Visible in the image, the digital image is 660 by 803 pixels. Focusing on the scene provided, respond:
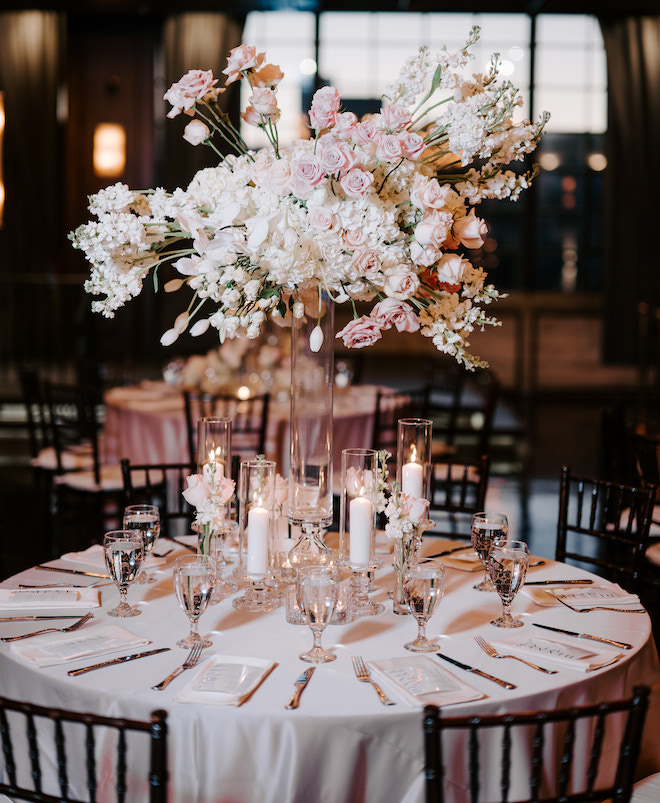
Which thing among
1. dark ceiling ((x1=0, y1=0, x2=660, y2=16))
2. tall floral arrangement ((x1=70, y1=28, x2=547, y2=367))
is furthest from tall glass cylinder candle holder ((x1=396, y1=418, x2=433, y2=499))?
dark ceiling ((x1=0, y1=0, x2=660, y2=16))

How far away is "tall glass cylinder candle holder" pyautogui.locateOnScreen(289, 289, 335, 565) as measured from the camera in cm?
220

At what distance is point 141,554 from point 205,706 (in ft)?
1.73

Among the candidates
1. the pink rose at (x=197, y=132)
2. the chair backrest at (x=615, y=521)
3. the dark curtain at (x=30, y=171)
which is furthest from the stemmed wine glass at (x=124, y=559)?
the dark curtain at (x=30, y=171)

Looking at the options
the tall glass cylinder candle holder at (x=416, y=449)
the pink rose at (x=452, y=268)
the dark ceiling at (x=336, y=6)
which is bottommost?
the tall glass cylinder candle holder at (x=416, y=449)

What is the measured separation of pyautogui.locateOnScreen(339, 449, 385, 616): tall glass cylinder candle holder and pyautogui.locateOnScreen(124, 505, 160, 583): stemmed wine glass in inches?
17.6

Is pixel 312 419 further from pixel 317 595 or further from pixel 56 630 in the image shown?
pixel 56 630

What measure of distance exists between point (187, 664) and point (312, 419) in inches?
27.2

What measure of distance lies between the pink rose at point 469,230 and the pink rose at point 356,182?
280 millimetres

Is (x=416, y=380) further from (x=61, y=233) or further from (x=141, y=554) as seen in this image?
(x=141, y=554)

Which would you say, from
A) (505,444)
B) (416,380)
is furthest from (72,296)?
(505,444)

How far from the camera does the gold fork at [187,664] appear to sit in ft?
5.38

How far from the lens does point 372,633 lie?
→ 1933mm

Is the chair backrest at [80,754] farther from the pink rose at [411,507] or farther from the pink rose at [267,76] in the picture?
the pink rose at [267,76]

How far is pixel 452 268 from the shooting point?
2.06 m
